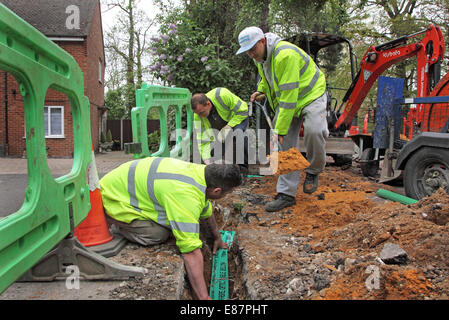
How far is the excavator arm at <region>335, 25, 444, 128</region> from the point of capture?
17.2 ft

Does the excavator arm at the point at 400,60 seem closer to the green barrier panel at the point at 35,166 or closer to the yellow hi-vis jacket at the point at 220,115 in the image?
the yellow hi-vis jacket at the point at 220,115

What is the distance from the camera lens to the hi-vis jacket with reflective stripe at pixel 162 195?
2.53 metres

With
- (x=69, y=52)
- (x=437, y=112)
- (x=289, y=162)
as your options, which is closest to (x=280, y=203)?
(x=289, y=162)

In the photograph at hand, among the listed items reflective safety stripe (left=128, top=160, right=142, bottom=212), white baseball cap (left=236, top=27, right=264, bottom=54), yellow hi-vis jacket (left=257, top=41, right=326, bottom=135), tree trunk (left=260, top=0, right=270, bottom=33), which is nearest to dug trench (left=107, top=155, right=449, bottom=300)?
reflective safety stripe (left=128, top=160, right=142, bottom=212)

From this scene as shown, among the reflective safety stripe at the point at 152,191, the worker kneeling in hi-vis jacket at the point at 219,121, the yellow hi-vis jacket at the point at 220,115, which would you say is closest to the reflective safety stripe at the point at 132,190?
the reflective safety stripe at the point at 152,191

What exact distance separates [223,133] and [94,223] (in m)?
3.22

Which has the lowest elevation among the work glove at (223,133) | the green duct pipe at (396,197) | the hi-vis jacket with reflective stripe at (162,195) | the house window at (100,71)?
the green duct pipe at (396,197)

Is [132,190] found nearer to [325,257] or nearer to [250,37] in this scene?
[325,257]

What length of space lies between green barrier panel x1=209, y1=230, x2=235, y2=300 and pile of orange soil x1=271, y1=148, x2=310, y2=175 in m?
1.06

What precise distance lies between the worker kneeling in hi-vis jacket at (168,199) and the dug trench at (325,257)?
0.15 m

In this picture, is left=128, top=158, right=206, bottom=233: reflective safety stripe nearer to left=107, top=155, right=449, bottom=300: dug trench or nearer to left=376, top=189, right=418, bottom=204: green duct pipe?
left=107, top=155, right=449, bottom=300: dug trench
